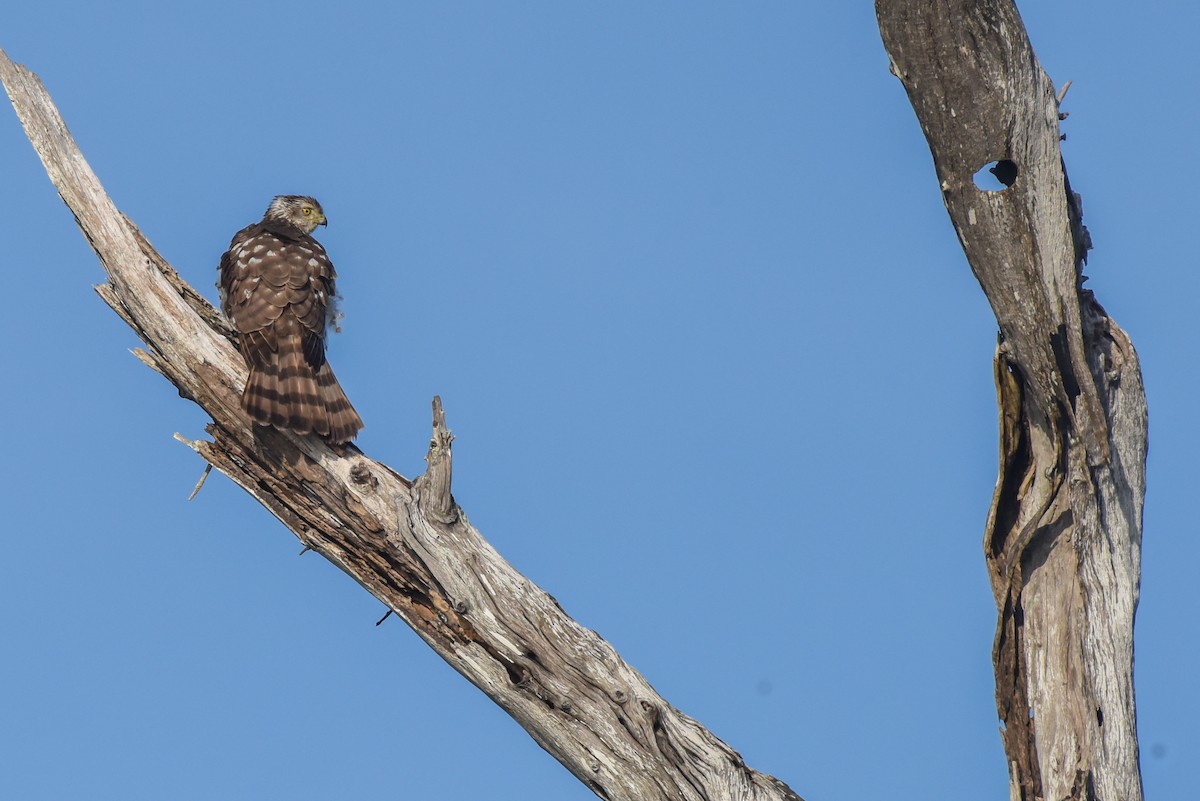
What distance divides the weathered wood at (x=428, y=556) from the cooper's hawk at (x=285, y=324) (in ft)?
0.48

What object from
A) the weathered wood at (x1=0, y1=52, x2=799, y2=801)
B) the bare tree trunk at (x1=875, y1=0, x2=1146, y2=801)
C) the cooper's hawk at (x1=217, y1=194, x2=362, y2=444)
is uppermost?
the bare tree trunk at (x1=875, y1=0, x2=1146, y2=801)

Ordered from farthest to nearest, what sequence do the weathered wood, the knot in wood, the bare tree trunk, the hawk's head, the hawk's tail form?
the hawk's head < the hawk's tail < the knot in wood < the weathered wood < the bare tree trunk

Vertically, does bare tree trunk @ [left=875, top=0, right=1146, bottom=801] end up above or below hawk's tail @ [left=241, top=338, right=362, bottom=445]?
above

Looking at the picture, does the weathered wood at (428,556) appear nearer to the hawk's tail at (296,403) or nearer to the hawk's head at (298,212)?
the hawk's tail at (296,403)

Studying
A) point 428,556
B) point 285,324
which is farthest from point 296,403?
point 428,556

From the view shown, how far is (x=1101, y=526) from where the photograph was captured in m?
5.96

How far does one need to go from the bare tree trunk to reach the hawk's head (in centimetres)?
652

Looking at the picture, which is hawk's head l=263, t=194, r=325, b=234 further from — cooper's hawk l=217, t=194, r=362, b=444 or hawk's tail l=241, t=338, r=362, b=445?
hawk's tail l=241, t=338, r=362, b=445

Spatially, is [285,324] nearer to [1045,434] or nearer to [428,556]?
[428,556]

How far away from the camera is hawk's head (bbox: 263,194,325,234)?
10695 millimetres

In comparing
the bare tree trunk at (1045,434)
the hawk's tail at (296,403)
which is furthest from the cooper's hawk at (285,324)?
the bare tree trunk at (1045,434)

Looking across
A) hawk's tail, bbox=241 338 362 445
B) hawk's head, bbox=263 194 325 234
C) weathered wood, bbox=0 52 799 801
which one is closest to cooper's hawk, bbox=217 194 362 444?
hawk's tail, bbox=241 338 362 445

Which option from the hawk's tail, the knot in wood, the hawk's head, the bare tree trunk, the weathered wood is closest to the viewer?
the bare tree trunk

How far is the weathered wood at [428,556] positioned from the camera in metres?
6.11
